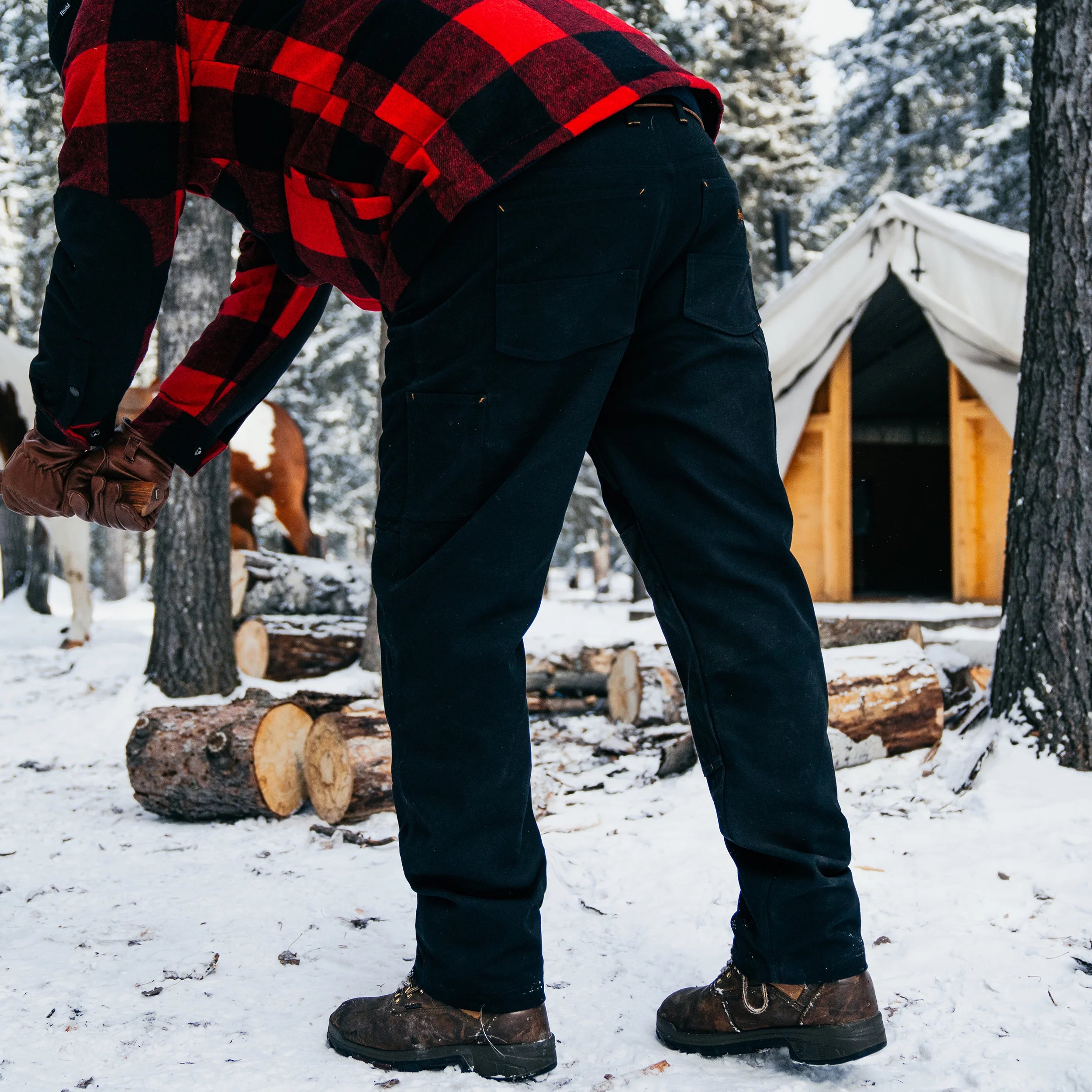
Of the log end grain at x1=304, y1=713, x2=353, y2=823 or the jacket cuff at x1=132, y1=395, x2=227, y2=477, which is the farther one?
the log end grain at x1=304, y1=713, x2=353, y2=823

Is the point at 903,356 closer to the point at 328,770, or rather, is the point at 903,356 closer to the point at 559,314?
the point at 328,770

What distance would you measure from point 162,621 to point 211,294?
1780 millimetres

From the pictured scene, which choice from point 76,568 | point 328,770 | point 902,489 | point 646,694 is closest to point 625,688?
point 646,694

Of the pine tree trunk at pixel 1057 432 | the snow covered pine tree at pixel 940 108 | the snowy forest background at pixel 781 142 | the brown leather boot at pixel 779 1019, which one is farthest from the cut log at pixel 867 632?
the snow covered pine tree at pixel 940 108

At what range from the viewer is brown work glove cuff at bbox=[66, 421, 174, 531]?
152 cm

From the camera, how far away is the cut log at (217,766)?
9.56 ft

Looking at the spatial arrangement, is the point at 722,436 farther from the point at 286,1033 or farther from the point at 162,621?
the point at 162,621

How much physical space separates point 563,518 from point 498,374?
0.22 metres

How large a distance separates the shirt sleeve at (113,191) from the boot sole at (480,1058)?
3.50ft

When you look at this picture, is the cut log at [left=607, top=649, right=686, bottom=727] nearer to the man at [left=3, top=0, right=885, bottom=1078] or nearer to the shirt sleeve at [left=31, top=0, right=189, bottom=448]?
the man at [left=3, top=0, right=885, bottom=1078]

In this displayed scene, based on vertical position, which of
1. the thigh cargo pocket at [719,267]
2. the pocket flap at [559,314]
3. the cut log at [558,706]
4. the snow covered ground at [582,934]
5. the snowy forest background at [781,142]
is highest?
the snowy forest background at [781,142]

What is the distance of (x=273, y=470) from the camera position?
7227 millimetres

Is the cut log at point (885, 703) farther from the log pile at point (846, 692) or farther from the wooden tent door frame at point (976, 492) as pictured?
the wooden tent door frame at point (976, 492)

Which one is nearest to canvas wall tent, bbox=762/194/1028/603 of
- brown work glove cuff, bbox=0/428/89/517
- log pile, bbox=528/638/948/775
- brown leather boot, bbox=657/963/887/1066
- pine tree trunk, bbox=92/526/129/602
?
log pile, bbox=528/638/948/775
